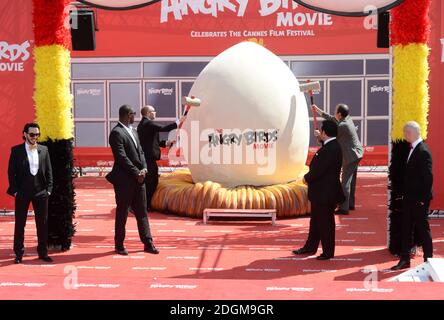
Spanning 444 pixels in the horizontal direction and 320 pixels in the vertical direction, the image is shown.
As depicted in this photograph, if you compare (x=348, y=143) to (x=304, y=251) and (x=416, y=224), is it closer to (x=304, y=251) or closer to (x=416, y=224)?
(x=304, y=251)

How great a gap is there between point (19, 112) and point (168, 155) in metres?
6.04

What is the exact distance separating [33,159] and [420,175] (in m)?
3.86

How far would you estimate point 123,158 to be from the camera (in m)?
6.44

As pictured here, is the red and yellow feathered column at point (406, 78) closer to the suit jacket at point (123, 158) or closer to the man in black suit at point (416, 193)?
the man in black suit at point (416, 193)

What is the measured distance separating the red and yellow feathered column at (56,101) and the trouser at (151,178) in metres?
2.42

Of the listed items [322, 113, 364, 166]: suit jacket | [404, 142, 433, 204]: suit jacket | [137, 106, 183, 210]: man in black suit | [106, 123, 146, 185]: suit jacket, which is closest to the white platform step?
[404, 142, 433, 204]: suit jacket

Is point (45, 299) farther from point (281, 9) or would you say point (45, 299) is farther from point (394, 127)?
point (281, 9)

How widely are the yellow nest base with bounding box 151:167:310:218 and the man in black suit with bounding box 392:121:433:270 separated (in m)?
2.91

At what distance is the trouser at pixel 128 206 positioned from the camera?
258 inches

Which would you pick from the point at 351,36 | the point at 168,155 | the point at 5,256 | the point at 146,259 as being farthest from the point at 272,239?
the point at 351,36

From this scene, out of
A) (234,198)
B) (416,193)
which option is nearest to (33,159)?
(234,198)

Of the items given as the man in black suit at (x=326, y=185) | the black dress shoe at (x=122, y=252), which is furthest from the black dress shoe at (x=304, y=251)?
the black dress shoe at (x=122, y=252)

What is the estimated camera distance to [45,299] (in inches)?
154

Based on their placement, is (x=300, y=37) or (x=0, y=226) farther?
(x=300, y=37)
